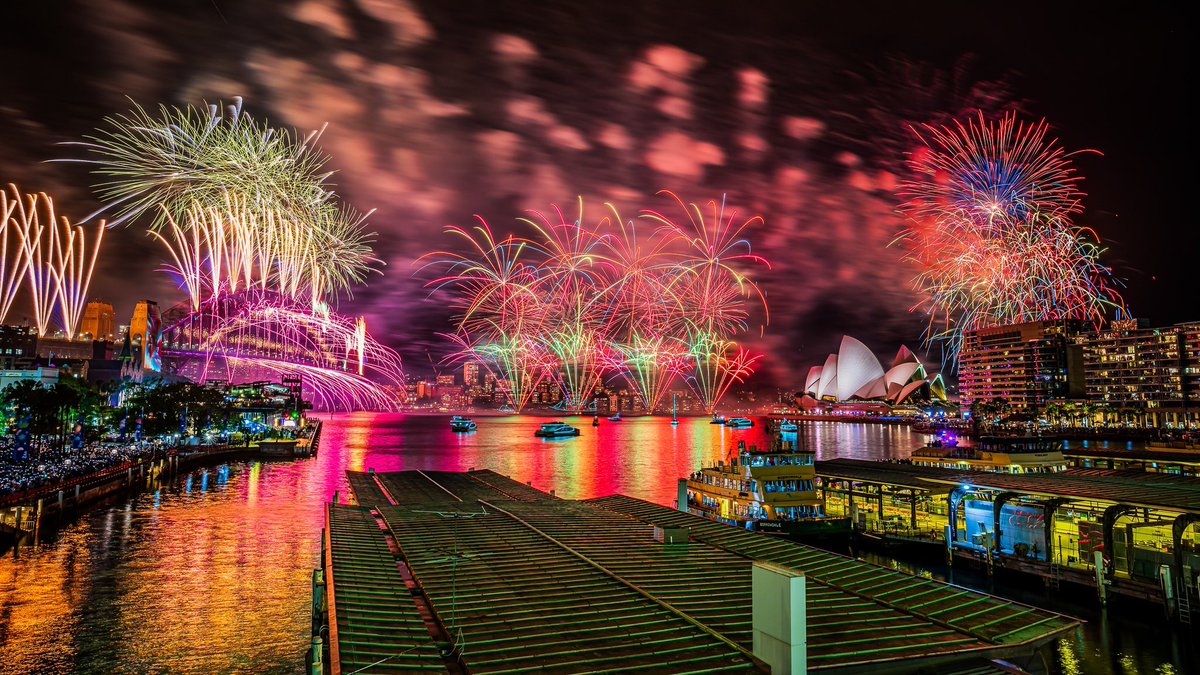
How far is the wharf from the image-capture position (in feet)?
40.3

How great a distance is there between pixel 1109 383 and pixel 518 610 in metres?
201

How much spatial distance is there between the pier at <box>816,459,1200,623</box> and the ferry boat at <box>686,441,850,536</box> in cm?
260

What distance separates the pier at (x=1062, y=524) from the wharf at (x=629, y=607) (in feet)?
47.7

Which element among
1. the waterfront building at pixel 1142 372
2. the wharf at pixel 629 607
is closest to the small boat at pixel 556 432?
the waterfront building at pixel 1142 372

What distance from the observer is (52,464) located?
52.8m

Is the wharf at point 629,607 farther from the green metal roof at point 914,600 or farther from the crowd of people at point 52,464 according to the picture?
the crowd of people at point 52,464

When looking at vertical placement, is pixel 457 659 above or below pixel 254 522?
above

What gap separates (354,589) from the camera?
1639cm

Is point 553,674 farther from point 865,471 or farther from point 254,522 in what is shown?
point 254,522

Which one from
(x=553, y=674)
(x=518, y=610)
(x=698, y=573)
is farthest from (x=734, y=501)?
(x=553, y=674)

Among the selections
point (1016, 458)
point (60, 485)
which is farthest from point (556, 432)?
point (1016, 458)

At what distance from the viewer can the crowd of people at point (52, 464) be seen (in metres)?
43.4

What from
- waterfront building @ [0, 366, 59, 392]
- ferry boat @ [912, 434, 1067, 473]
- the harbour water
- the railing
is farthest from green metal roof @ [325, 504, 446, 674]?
waterfront building @ [0, 366, 59, 392]

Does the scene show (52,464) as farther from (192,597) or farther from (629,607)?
(629,607)
